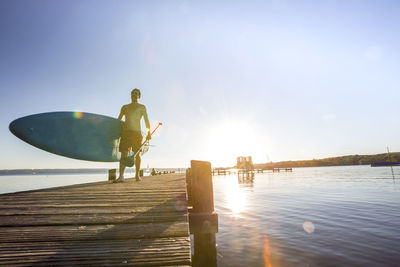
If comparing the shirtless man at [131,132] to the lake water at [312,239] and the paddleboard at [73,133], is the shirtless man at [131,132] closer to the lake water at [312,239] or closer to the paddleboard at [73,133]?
the paddleboard at [73,133]

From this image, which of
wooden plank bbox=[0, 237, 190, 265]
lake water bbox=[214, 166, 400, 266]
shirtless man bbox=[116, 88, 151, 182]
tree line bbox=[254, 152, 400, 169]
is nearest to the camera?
wooden plank bbox=[0, 237, 190, 265]

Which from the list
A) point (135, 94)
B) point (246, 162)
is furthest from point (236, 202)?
point (246, 162)

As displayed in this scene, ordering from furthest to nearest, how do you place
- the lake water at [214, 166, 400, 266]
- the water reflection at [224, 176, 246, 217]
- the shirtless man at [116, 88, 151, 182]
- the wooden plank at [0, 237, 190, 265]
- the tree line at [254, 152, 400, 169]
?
the tree line at [254, 152, 400, 169] < the water reflection at [224, 176, 246, 217] < the shirtless man at [116, 88, 151, 182] < the lake water at [214, 166, 400, 266] < the wooden plank at [0, 237, 190, 265]

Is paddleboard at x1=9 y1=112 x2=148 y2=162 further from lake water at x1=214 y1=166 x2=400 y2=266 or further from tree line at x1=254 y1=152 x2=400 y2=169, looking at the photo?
tree line at x1=254 y1=152 x2=400 y2=169

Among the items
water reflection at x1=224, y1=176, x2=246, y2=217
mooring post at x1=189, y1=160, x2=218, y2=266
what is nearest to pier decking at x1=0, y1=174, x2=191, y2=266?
mooring post at x1=189, y1=160, x2=218, y2=266

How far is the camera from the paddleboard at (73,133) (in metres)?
6.29

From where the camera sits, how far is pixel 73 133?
6711 millimetres

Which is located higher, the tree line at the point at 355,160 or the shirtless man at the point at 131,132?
the shirtless man at the point at 131,132

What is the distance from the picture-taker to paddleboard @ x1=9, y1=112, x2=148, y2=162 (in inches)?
248

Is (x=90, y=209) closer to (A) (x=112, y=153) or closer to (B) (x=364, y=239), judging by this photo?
(A) (x=112, y=153)

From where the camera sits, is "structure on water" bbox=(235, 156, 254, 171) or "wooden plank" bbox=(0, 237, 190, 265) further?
"structure on water" bbox=(235, 156, 254, 171)

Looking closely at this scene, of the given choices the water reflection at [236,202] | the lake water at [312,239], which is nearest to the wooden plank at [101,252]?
the lake water at [312,239]

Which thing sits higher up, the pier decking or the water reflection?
the pier decking

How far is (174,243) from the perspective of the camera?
1433 mm
